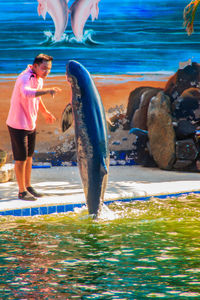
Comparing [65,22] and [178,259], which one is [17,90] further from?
[65,22]

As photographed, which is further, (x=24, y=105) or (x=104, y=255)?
(x=24, y=105)

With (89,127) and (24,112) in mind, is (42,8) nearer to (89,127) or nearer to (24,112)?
(24,112)

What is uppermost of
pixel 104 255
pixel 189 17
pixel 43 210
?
pixel 189 17

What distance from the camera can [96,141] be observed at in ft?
17.1

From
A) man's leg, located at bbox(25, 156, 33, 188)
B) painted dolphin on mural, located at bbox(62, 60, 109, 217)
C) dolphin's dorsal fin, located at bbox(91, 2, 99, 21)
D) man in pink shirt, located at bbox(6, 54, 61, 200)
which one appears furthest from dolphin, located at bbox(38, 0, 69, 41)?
painted dolphin on mural, located at bbox(62, 60, 109, 217)

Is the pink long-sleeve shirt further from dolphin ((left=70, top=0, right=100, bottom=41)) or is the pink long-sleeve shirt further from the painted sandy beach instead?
dolphin ((left=70, top=0, right=100, bottom=41))

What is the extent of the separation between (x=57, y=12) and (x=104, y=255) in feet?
22.8

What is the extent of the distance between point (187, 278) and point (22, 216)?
8.71ft

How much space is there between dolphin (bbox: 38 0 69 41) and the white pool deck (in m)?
2.69

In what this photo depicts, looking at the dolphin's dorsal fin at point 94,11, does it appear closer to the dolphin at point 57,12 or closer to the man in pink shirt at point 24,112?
the dolphin at point 57,12

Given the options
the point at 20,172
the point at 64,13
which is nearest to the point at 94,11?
the point at 64,13

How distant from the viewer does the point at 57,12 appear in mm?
10430

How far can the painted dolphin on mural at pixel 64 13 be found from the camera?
10.4 m

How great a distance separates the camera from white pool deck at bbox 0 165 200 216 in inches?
248
